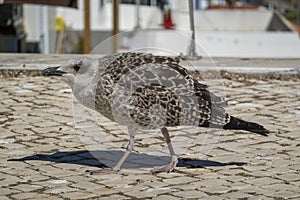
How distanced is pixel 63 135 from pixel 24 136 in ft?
1.19

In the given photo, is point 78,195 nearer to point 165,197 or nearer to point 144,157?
point 165,197

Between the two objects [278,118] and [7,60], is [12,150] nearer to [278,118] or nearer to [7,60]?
[278,118]

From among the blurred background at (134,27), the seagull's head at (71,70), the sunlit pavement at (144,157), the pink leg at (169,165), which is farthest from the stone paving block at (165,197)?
the blurred background at (134,27)

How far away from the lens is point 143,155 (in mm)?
7336

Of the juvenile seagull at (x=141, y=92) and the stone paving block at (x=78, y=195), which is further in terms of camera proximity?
the juvenile seagull at (x=141, y=92)

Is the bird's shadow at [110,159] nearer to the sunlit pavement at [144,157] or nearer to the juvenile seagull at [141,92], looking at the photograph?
the sunlit pavement at [144,157]

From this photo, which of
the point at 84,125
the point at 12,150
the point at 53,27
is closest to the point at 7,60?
the point at 84,125

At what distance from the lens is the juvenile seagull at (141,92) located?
6395 mm

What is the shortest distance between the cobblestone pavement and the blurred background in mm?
2379

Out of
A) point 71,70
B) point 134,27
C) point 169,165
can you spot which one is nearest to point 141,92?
point 71,70

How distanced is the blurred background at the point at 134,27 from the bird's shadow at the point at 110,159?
375 cm

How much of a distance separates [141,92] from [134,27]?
22.4m

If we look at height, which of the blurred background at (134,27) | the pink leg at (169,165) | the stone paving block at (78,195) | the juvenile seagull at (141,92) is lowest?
the blurred background at (134,27)

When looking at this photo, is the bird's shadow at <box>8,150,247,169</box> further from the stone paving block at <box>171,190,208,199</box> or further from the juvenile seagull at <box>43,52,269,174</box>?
the stone paving block at <box>171,190,208,199</box>
